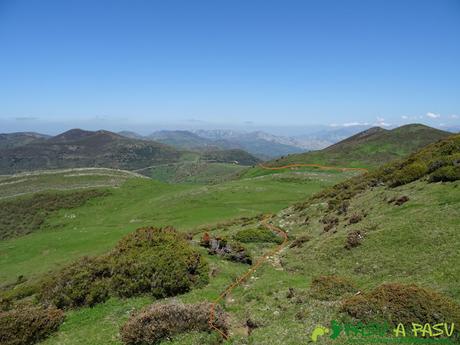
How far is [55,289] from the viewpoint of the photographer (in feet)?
76.3

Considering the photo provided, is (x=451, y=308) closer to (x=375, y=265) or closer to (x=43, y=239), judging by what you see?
Answer: (x=375, y=265)

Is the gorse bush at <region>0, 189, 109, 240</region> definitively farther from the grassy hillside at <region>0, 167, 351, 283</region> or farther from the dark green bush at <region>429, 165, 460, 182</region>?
the dark green bush at <region>429, 165, 460, 182</region>

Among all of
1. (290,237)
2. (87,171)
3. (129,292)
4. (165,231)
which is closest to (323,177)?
(290,237)

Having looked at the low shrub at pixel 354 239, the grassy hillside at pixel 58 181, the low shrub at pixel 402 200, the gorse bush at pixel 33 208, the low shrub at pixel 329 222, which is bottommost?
the gorse bush at pixel 33 208

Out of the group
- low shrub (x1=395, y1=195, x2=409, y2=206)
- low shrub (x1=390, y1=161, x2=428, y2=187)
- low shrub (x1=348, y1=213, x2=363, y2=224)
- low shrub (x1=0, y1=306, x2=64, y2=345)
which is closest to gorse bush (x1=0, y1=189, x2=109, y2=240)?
low shrub (x1=0, y1=306, x2=64, y2=345)

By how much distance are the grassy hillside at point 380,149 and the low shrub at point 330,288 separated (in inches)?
4566

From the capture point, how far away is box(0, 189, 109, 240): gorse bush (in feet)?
289

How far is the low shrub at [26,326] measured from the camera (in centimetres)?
1789

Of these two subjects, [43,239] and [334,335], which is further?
[43,239]

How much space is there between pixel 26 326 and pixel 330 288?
15.8 meters

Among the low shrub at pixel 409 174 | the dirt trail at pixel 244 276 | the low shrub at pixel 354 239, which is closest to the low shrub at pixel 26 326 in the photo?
the dirt trail at pixel 244 276

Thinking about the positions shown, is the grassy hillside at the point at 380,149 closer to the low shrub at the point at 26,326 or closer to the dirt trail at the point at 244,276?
the dirt trail at the point at 244,276

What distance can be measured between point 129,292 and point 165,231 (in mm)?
7468

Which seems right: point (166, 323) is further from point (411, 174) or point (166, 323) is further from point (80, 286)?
point (411, 174)
